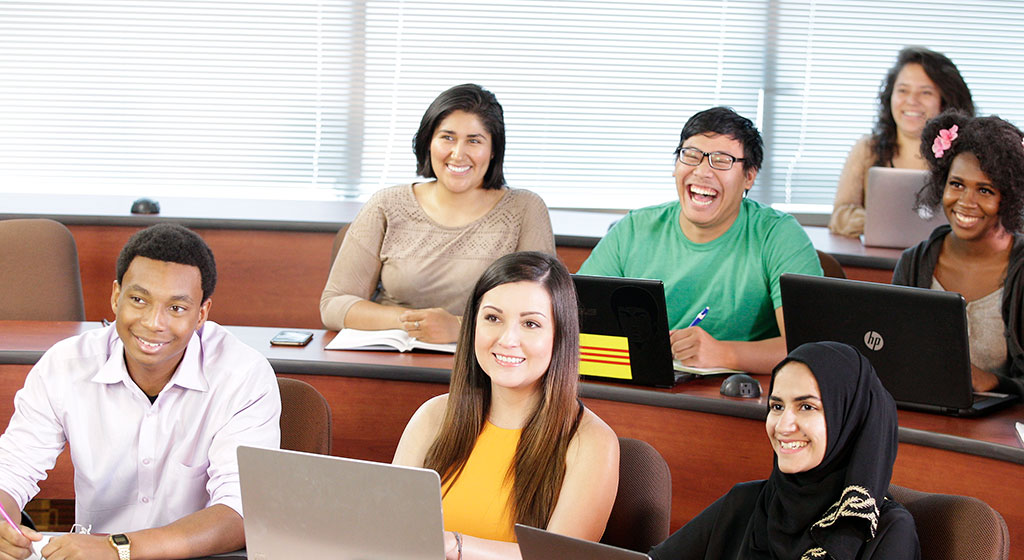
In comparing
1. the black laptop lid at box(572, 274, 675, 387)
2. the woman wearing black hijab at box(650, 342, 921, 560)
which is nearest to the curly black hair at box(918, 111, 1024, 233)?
the black laptop lid at box(572, 274, 675, 387)

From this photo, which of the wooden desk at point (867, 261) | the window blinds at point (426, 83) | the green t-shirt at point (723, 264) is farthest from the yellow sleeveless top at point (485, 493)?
the window blinds at point (426, 83)

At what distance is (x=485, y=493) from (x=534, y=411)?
0.56 feet

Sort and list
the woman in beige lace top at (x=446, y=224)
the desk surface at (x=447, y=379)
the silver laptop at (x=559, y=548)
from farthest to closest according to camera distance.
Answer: the woman in beige lace top at (x=446, y=224), the desk surface at (x=447, y=379), the silver laptop at (x=559, y=548)

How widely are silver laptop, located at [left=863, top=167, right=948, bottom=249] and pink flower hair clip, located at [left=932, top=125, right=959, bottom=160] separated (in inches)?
37.8

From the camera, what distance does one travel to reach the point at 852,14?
4.83 metres

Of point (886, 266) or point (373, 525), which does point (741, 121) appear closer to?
point (886, 266)

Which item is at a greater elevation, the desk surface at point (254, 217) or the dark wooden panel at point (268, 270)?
the desk surface at point (254, 217)

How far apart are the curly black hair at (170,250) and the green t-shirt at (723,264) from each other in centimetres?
120

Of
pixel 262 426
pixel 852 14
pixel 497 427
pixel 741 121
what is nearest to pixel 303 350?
pixel 262 426

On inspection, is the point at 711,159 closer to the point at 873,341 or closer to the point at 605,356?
the point at 605,356

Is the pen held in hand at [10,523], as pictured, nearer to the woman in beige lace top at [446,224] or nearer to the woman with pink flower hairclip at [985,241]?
the woman in beige lace top at [446,224]

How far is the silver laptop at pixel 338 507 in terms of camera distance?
146 cm

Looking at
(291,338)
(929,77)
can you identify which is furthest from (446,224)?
(929,77)

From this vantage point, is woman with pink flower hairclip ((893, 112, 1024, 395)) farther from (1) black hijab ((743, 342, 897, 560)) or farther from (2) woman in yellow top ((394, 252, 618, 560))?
(2) woman in yellow top ((394, 252, 618, 560))
